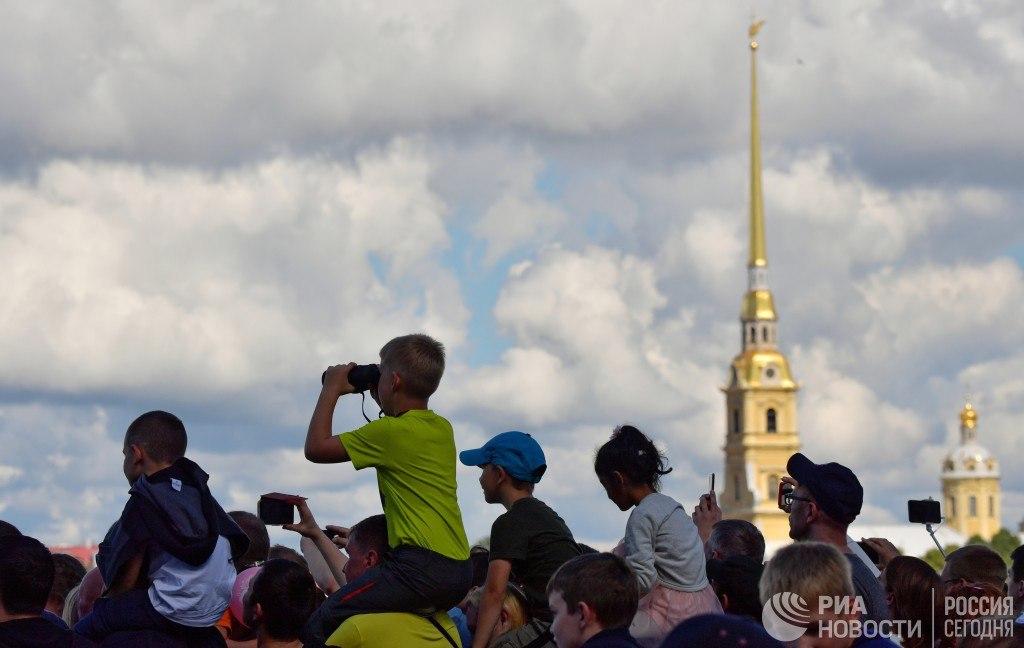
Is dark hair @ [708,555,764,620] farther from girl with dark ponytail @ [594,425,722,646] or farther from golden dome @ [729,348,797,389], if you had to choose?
golden dome @ [729,348,797,389]

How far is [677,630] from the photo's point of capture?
16.8 feet

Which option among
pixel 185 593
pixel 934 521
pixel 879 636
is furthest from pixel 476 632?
pixel 934 521

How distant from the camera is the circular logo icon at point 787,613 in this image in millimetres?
6875

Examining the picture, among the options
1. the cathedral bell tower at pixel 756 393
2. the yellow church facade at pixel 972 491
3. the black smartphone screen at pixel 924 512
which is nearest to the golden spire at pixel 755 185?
the cathedral bell tower at pixel 756 393

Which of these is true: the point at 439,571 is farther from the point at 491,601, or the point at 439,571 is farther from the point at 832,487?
the point at 832,487

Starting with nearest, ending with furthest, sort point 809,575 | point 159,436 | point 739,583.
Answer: point 809,575 < point 159,436 < point 739,583

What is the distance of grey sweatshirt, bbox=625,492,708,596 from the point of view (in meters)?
8.87

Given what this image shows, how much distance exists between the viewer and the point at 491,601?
872cm

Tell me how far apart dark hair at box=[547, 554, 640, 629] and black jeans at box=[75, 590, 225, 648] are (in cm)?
179

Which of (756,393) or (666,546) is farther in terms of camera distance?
(756,393)

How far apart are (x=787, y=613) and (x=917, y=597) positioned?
8.97ft

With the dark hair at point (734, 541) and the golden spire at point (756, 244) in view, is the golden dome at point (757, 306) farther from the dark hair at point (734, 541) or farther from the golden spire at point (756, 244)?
the dark hair at point (734, 541)

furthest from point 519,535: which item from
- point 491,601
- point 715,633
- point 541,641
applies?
point 715,633

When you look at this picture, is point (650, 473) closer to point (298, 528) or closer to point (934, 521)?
point (298, 528)
